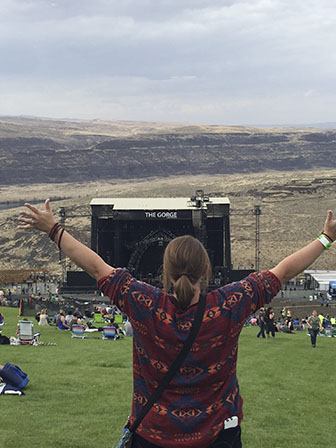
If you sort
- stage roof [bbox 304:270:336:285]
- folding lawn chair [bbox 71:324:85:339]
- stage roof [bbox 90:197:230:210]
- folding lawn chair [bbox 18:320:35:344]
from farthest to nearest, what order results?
stage roof [bbox 304:270:336:285]
stage roof [bbox 90:197:230:210]
folding lawn chair [bbox 71:324:85:339]
folding lawn chair [bbox 18:320:35:344]

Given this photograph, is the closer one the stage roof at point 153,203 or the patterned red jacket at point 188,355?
the patterned red jacket at point 188,355

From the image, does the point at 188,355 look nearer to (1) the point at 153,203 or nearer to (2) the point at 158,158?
(1) the point at 153,203

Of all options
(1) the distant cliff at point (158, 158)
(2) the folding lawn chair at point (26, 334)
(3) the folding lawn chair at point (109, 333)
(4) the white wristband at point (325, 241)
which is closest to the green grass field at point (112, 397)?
(2) the folding lawn chair at point (26, 334)

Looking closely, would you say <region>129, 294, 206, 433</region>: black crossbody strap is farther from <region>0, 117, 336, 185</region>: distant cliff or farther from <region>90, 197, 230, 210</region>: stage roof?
<region>0, 117, 336, 185</region>: distant cliff

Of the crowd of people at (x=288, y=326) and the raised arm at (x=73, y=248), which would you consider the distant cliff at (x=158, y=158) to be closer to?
the crowd of people at (x=288, y=326)

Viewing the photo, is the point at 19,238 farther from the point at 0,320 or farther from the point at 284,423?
the point at 284,423

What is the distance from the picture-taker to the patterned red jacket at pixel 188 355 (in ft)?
11.3

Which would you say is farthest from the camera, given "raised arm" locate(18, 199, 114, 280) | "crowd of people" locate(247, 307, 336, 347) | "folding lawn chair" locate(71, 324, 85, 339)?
"folding lawn chair" locate(71, 324, 85, 339)

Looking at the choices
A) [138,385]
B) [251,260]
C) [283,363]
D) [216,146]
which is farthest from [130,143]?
[138,385]

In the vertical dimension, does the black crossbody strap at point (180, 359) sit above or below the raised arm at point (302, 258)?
below

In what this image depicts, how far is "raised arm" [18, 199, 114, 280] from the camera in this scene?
3.64 metres

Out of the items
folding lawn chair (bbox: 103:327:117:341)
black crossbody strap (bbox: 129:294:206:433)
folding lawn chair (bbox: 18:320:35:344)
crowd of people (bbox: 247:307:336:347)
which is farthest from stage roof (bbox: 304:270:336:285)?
black crossbody strap (bbox: 129:294:206:433)

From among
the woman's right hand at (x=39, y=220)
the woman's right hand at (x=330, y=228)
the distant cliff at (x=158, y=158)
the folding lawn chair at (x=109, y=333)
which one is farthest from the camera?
the distant cliff at (x=158, y=158)

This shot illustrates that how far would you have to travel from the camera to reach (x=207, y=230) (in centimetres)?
4462
